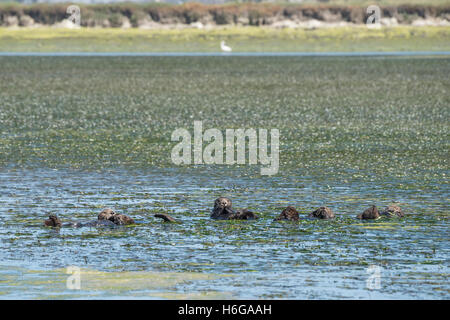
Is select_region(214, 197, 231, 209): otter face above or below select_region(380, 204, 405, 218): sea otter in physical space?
above

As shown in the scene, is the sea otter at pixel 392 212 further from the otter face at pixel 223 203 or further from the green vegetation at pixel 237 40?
the green vegetation at pixel 237 40

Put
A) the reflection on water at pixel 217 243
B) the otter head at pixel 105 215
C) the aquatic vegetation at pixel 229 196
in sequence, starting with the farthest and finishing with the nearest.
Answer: the otter head at pixel 105 215
the aquatic vegetation at pixel 229 196
the reflection on water at pixel 217 243

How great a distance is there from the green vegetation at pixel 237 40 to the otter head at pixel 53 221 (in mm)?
123968

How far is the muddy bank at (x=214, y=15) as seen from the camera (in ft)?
563

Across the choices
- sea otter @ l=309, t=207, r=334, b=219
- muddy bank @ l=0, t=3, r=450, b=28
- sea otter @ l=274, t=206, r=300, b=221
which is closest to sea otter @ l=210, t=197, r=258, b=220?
sea otter @ l=274, t=206, r=300, b=221

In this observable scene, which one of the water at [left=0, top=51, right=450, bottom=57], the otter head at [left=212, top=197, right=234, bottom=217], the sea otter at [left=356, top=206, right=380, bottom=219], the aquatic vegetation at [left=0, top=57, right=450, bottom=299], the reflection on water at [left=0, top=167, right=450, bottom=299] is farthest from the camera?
the water at [left=0, top=51, right=450, bottom=57]

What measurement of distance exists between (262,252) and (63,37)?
13754 cm

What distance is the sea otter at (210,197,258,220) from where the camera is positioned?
Result: 2242cm

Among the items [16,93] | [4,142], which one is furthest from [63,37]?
[4,142]

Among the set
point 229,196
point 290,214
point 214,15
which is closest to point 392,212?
point 290,214

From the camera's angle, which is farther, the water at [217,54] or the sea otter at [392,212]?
the water at [217,54]

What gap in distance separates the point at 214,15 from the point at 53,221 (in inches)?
6241

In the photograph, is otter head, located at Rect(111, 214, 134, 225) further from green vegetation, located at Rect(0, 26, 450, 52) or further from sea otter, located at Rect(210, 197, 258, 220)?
green vegetation, located at Rect(0, 26, 450, 52)

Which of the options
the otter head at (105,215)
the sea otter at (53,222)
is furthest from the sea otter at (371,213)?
the sea otter at (53,222)
